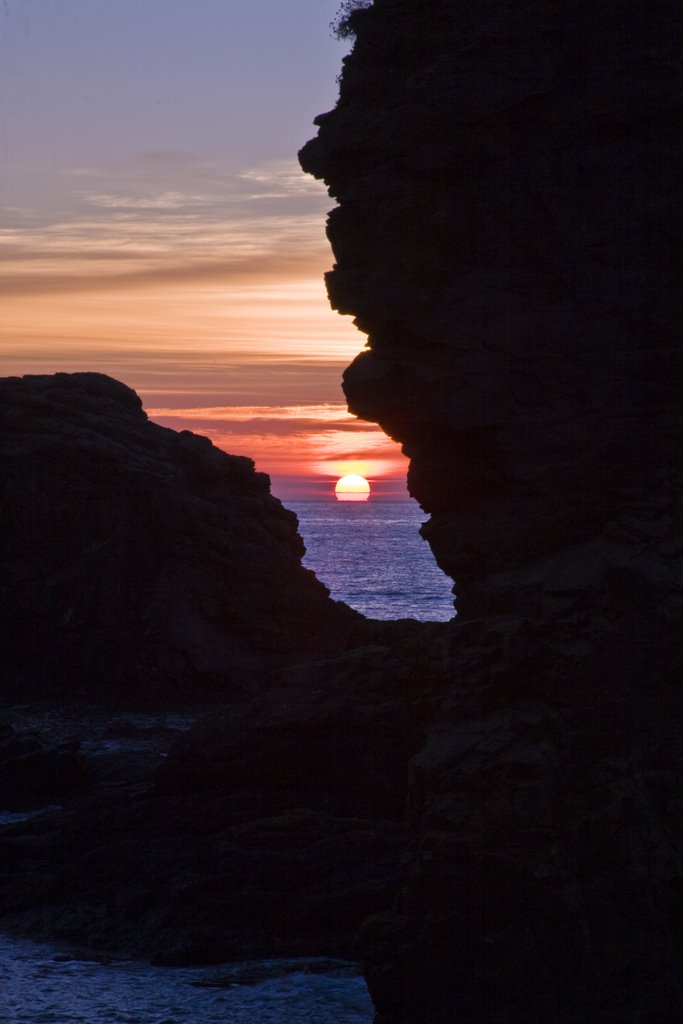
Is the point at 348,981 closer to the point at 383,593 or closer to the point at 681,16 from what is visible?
the point at 681,16

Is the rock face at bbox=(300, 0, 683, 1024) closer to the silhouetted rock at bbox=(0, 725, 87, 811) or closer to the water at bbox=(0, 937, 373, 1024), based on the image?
the water at bbox=(0, 937, 373, 1024)

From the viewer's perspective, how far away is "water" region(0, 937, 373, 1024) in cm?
1733

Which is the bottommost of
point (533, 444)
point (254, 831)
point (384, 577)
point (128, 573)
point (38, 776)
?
point (384, 577)

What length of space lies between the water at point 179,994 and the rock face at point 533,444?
3.63 meters

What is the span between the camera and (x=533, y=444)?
15.5 meters

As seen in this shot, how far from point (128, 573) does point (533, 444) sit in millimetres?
27451

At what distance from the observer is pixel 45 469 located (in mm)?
41812

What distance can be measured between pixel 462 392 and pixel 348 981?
9059mm

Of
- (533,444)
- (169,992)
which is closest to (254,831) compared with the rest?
(169,992)

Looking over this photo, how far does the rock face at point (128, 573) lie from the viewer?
131 feet

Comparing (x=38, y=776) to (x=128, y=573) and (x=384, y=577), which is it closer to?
(x=128, y=573)

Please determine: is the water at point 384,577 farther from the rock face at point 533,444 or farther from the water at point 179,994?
the rock face at point 533,444

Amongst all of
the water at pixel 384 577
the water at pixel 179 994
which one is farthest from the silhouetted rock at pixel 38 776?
the water at pixel 384 577

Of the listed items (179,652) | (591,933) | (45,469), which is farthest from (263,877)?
(45,469)
